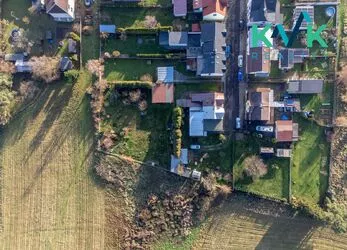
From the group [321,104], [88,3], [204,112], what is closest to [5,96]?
[88,3]

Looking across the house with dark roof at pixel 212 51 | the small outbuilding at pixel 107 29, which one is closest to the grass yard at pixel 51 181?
the small outbuilding at pixel 107 29

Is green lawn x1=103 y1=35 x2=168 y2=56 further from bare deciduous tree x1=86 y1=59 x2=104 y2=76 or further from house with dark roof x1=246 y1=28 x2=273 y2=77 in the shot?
house with dark roof x1=246 y1=28 x2=273 y2=77

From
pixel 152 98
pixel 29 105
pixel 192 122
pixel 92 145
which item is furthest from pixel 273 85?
pixel 29 105

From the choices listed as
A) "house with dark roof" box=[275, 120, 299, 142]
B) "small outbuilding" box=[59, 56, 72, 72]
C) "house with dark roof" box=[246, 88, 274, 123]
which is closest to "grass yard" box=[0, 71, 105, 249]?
"small outbuilding" box=[59, 56, 72, 72]

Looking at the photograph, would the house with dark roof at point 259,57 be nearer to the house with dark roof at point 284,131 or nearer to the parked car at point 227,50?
the parked car at point 227,50

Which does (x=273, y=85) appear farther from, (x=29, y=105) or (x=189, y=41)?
(x=29, y=105)
